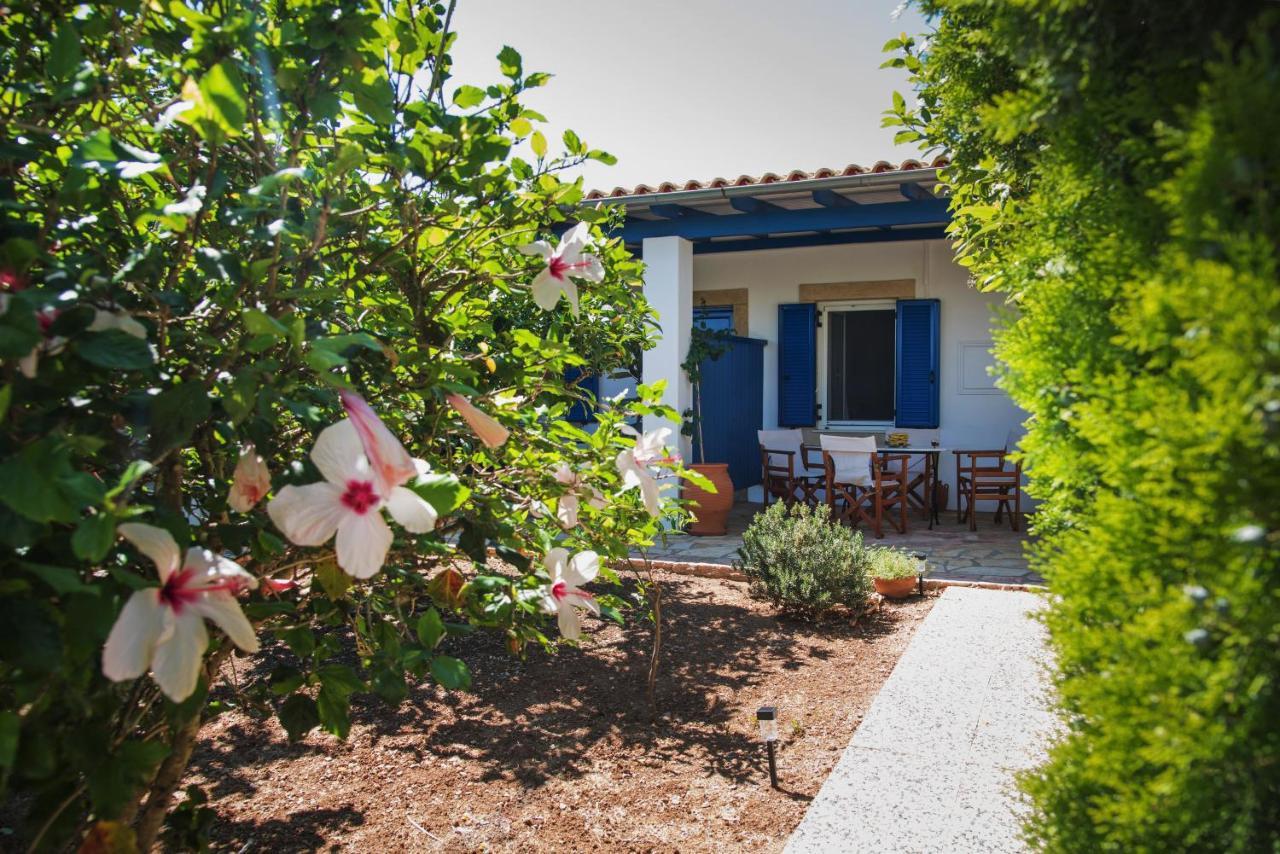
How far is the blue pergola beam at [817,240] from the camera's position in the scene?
916 centimetres

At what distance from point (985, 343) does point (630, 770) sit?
7298mm

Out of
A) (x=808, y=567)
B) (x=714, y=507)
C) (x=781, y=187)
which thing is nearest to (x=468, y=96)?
(x=808, y=567)

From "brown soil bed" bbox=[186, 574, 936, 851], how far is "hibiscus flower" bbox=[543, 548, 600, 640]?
1172 mm

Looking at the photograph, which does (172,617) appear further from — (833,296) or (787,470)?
(833,296)

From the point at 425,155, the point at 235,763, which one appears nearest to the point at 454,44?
the point at 425,155

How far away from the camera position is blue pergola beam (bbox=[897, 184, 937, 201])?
7.25 metres

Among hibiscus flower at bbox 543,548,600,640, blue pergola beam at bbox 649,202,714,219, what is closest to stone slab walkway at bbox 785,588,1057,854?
hibiscus flower at bbox 543,548,600,640

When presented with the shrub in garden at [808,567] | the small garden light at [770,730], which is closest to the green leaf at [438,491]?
the small garden light at [770,730]

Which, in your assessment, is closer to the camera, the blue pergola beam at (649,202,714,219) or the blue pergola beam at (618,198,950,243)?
the blue pergola beam at (618,198,950,243)

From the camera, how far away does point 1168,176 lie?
1.12 m

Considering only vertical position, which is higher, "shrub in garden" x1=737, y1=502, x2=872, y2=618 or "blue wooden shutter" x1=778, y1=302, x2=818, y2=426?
"blue wooden shutter" x1=778, y1=302, x2=818, y2=426

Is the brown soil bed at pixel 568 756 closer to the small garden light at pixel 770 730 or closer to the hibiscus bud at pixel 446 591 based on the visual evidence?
the small garden light at pixel 770 730

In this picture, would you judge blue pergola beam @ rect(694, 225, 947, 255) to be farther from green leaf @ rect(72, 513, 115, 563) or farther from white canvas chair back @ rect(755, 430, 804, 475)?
green leaf @ rect(72, 513, 115, 563)

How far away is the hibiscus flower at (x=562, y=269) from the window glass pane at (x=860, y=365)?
856cm
